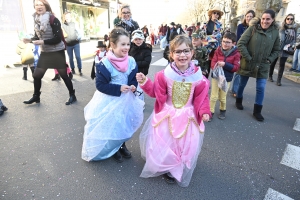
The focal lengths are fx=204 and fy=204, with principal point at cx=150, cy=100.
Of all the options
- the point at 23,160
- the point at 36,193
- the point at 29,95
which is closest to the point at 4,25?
the point at 29,95

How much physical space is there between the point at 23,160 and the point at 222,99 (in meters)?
3.45

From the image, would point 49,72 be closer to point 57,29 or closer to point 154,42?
point 57,29

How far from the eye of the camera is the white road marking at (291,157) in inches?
105

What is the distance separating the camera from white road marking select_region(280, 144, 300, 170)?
2.68 meters

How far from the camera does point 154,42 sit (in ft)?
64.5

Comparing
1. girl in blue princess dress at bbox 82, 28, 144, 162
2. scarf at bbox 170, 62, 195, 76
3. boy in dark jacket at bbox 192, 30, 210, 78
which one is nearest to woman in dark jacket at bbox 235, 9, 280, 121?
boy in dark jacket at bbox 192, 30, 210, 78

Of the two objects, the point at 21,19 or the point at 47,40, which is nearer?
the point at 47,40

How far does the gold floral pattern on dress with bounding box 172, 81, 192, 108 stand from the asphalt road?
3.00 ft

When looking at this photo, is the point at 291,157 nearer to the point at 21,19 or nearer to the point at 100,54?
the point at 100,54

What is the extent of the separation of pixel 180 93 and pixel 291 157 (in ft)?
6.45

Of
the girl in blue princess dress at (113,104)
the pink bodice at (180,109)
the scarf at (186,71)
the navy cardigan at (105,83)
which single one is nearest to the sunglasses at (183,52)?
the scarf at (186,71)

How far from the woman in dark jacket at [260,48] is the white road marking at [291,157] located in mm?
952

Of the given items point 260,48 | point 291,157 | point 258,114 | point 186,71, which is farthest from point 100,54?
point 291,157

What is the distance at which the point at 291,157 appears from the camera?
2838mm
